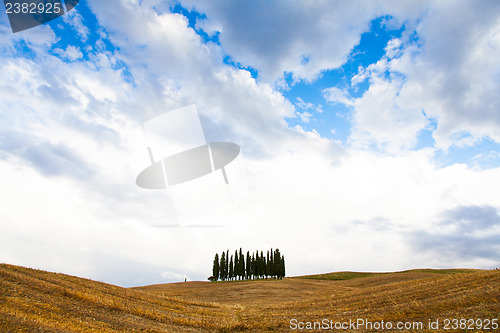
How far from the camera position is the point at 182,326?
18844 mm

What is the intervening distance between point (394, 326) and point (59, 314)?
17.8 metres

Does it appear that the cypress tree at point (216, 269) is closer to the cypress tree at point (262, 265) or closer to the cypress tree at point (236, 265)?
the cypress tree at point (236, 265)

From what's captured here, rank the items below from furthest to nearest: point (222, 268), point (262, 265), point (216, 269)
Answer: point (216, 269) → point (222, 268) → point (262, 265)

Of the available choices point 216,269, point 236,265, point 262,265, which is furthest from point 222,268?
point 262,265

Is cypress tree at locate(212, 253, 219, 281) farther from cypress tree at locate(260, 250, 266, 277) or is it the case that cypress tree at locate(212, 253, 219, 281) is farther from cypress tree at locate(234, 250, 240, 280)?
cypress tree at locate(260, 250, 266, 277)

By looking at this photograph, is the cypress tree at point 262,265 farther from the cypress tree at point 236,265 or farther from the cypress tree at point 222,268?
the cypress tree at point 222,268

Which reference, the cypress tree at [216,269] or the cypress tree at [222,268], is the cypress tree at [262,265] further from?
the cypress tree at [216,269]

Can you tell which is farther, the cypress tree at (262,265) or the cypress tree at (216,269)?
the cypress tree at (216,269)

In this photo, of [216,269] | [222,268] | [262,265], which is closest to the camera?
[262,265]

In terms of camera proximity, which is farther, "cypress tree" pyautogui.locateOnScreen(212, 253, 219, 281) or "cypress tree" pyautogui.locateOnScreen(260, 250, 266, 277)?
"cypress tree" pyautogui.locateOnScreen(212, 253, 219, 281)

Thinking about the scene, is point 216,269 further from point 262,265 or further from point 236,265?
point 262,265

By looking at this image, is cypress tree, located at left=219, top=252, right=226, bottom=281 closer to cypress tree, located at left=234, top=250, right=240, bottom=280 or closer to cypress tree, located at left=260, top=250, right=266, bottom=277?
cypress tree, located at left=234, top=250, right=240, bottom=280

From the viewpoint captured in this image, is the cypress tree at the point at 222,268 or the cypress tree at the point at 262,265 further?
the cypress tree at the point at 222,268

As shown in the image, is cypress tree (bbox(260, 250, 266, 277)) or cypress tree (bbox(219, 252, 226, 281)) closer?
cypress tree (bbox(260, 250, 266, 277))
